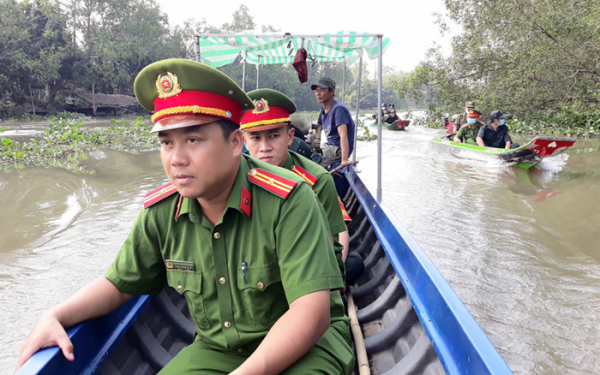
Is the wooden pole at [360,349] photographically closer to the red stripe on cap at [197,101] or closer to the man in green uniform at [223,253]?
the man in green uniform at [223,253]

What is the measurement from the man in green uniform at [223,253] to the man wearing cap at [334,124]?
300 centimetres

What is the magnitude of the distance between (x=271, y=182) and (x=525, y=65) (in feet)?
41.2

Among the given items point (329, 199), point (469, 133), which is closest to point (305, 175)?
point (329, 199)

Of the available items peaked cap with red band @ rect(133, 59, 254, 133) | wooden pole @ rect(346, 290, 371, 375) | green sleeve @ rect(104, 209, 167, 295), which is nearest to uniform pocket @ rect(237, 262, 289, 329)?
green sleeve @ rect(104, 209, 167, 295)

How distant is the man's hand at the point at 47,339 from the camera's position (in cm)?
118

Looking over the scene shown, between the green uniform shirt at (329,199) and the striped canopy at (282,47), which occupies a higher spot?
the striped canopy at (282,47)

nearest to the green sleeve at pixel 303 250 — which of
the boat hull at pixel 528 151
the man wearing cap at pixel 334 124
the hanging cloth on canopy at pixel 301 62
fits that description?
the man wearing cap at pixel 334 124

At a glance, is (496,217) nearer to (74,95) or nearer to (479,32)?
(479,32)

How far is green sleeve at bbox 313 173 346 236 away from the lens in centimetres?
194

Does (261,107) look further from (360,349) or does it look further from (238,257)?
(360,349)

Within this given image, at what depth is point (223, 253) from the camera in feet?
4.05

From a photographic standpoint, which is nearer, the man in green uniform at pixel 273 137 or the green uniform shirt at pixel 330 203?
the green uniform shirt at pixel 330 203

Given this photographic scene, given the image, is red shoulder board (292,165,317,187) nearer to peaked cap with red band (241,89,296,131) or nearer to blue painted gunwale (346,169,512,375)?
peaked cap with red band (241,89,296,131)

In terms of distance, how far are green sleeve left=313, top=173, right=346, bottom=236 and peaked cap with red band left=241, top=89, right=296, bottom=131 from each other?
1.45 ft
